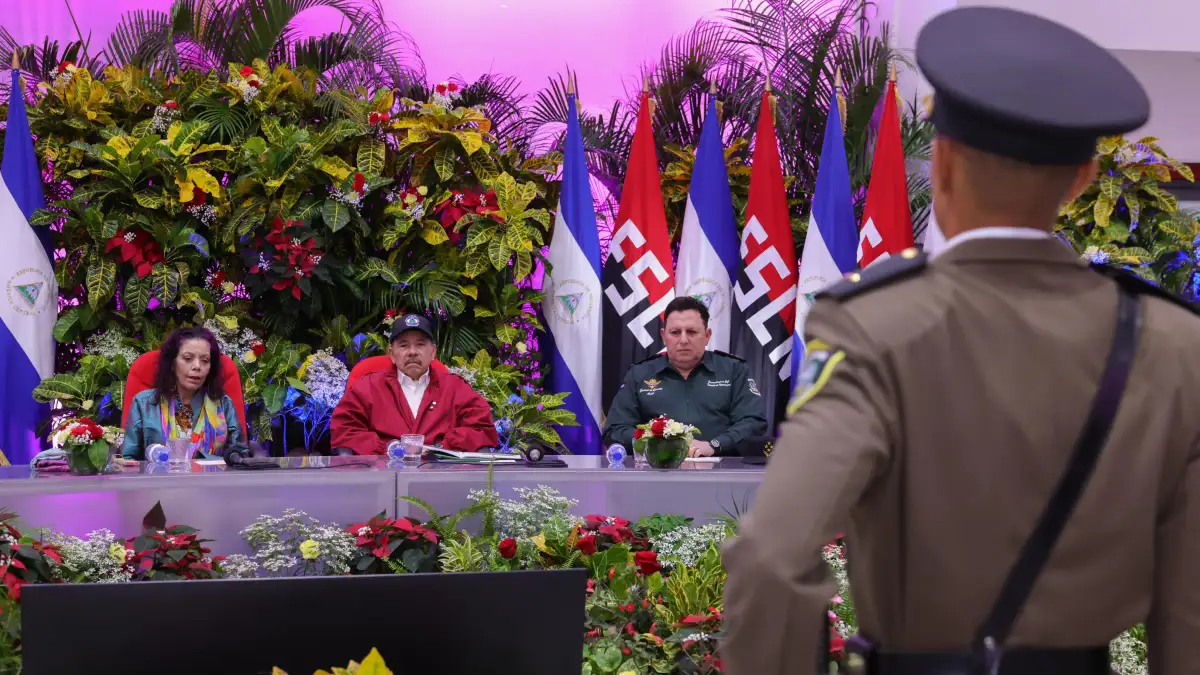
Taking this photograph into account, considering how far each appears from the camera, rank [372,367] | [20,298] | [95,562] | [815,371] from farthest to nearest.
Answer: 1. [20,298]
2. [372,367]
3. [95,562]
4. [815,371]

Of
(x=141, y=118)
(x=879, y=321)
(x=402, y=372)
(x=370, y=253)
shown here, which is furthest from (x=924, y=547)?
(x=141, y=118)

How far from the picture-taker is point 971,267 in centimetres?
112

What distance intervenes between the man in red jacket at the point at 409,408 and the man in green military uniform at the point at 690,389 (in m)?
0.66

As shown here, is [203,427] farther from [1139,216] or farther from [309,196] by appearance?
[1139,216]

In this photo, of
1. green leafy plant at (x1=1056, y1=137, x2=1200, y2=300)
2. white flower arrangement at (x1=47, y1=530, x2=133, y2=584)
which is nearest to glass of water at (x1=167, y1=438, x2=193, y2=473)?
white flower arrangement at (x1=47, y1=530, x2=133, y2=584)

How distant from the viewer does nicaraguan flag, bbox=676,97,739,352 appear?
6711 mm

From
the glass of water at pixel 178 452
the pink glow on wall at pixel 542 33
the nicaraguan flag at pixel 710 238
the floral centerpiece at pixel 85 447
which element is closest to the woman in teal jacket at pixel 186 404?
the glass of water at pixel 178 452

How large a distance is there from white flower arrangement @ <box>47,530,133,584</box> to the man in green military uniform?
259 centimetres

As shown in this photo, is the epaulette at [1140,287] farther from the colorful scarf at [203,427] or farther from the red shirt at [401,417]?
the colorful scarf at [203,427]

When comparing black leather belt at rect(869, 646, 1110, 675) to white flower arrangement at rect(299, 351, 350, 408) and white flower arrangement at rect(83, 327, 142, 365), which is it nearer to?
white flower arrangement at rect(299, 351, 350, 408)

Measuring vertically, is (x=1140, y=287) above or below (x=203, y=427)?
above

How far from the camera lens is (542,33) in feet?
27.3

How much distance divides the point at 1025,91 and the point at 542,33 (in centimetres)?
758

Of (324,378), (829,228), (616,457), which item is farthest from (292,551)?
(829,228)
